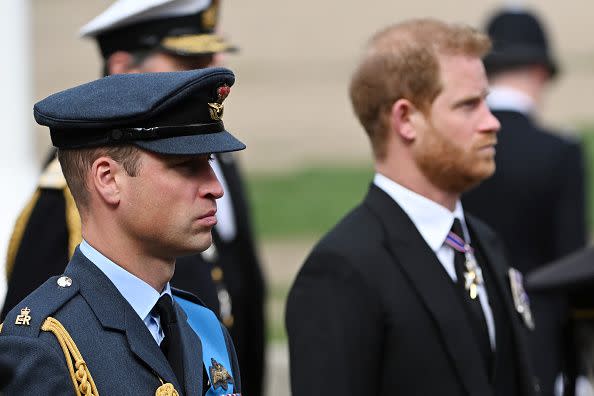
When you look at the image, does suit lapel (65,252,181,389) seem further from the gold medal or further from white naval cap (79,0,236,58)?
white naval cap (79,0,236,58)

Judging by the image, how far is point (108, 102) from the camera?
3.16 metres

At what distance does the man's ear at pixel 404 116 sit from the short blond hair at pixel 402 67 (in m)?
0.01

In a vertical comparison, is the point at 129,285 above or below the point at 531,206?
above

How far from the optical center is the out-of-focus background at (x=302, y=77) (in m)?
13.9

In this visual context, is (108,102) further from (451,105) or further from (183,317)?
(451,105)

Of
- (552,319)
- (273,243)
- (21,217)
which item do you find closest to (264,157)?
(273,243)

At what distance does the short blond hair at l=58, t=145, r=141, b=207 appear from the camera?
3.14 meters

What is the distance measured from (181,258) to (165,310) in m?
1.24

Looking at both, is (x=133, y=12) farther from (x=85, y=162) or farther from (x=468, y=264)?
(x=85, y=162)

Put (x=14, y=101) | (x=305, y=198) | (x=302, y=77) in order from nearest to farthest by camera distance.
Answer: (x=14, y=101)
(x=305, y=198)
(x=302, y=77)

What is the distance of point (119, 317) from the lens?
311 cm

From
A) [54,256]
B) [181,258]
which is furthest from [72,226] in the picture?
[181,258]

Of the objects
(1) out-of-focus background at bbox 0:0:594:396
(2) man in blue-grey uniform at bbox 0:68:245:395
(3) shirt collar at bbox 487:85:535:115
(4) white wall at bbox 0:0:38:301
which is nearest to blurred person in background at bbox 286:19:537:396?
(2) man in blue-grey uniform at bbox 0:68:245:395

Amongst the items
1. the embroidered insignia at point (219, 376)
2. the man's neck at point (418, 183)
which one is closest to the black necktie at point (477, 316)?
the man's neck at point (418, 183)
